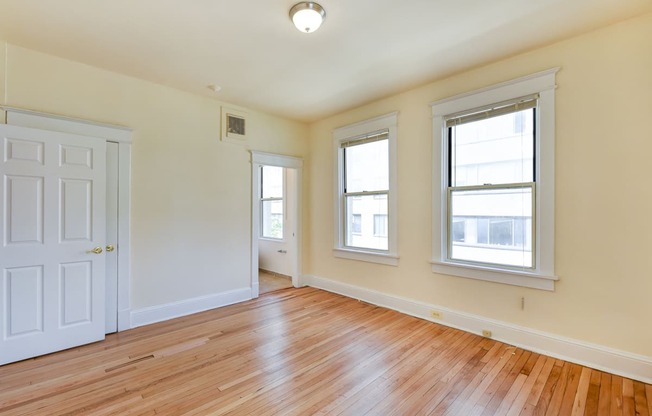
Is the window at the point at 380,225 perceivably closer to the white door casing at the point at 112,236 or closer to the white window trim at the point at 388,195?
the white window trim at the point at 388,195

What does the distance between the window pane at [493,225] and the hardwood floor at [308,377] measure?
2.81 ft

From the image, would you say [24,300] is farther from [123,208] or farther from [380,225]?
[380,225]

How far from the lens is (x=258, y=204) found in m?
4.41

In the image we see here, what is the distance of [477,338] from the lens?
120 inches

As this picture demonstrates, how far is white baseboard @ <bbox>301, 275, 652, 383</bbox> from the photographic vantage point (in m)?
2.32

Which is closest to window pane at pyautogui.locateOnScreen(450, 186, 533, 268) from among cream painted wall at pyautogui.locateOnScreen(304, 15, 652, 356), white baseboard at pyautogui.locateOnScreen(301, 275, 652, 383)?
cream painted wall at pyautogui.locateOnScreen(304, 15, 652, 356)

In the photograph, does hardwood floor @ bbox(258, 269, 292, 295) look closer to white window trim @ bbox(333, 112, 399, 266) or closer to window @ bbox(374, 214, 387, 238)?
white window trim @ bbox(333, 112, 399, 266)

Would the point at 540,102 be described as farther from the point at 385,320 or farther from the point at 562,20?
the point at 385,320

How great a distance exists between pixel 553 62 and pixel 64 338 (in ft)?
17.1

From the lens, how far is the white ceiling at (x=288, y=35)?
7.19 ft

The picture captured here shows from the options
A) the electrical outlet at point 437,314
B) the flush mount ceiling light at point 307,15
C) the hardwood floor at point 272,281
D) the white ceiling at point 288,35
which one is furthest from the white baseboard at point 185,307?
the flush mount ceiling light at point 307,15

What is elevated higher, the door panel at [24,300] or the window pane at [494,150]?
the window pane at [494,150]

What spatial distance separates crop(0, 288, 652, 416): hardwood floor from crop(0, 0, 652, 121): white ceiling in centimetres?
282

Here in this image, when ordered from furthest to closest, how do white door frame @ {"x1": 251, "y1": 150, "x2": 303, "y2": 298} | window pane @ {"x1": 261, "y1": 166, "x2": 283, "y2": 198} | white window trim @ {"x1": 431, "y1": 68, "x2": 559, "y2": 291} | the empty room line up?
window pane @ {"x1": 261, "y1": 166, "x2": 283, "y2": 198}
white door frame @ {"x1": 251, "y1": 150, "x2": 303, "y2": 298}
white window trim @ {"x1": 431, "y1": 68, "x2": 559, "y2": 291}
the empty room
